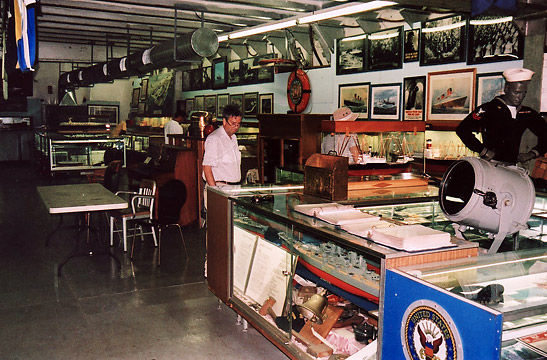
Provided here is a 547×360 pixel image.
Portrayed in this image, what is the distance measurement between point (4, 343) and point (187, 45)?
5.51 meters

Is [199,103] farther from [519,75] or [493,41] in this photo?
[519,75]

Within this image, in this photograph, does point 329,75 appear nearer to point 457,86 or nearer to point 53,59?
point 457,86

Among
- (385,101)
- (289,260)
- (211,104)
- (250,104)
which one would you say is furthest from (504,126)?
A: (211,104)

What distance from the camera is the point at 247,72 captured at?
12891mm

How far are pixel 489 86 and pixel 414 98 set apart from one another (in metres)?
1.43

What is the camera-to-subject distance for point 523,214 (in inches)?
105

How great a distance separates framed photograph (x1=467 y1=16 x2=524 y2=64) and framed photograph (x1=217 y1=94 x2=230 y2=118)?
8198 millimetres

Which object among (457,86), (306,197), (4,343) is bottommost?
(4,343)

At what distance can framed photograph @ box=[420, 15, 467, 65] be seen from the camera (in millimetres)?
7161

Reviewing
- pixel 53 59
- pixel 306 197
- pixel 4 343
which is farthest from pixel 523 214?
pixel 53 59

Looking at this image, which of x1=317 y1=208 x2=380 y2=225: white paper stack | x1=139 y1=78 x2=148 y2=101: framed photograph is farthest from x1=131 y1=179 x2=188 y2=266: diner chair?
x1=139 y1=78 x2=148 y2=101: framed photograph

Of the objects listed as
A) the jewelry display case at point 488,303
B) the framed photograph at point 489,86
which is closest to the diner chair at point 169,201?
the jewelry display case at point 488,303

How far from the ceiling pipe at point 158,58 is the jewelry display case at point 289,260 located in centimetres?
408

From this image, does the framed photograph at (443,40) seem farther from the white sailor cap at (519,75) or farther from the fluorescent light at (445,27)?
the white sailor cap at (519,75)
